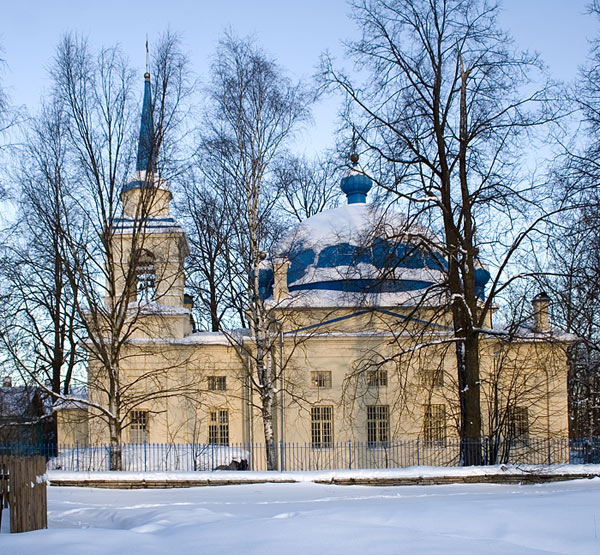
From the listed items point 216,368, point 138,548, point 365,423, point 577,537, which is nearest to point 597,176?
point 577,537

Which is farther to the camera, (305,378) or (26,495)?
(305,378)

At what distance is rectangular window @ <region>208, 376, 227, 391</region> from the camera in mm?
28312

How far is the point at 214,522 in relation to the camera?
9.91 m

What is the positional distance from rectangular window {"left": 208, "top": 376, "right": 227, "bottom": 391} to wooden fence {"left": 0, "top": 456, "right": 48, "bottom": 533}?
58.1 feet

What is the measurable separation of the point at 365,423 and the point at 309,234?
7.69 meters

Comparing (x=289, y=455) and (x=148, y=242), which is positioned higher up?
(x=148, y=242)

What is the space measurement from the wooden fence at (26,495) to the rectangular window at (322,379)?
17.5 metres

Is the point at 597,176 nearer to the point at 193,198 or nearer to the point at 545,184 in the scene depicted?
the point at 545,184

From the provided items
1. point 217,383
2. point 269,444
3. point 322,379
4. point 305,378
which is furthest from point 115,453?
point 322,379

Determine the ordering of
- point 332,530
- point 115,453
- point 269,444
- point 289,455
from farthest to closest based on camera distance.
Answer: point 289,455
point 269,444
point 115,453
point 332,530

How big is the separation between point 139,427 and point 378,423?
8515mm

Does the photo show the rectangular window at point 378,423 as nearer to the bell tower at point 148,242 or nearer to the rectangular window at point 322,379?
the rectangular window at point 322,379

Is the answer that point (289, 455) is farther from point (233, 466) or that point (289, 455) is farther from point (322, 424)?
point (233, 466)

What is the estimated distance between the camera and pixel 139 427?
A: 2741 centimetres
